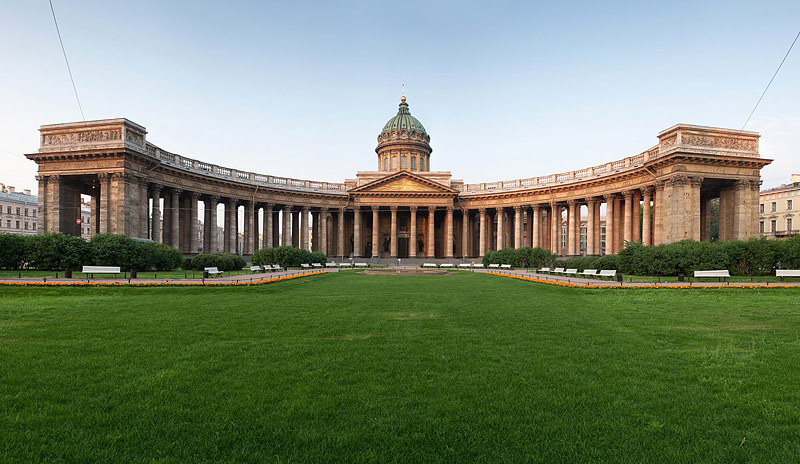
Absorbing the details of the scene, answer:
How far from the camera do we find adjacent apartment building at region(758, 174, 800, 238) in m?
64.6

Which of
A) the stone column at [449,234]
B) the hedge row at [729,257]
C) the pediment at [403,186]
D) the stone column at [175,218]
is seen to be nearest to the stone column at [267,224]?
the pediment at [403,186]

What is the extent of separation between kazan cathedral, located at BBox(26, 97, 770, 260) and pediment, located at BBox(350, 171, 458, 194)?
15cm

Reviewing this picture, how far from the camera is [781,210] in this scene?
6712 cm

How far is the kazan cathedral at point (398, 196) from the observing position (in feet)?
124

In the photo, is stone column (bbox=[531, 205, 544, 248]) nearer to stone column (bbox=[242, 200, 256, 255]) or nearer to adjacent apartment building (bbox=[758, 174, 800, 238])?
adjacent apartment building (bbox=[758, 174, 800, 238])

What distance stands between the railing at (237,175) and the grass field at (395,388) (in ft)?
118

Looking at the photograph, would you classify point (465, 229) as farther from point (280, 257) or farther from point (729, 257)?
point (729, 257)

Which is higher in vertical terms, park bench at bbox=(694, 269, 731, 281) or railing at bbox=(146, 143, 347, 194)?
railing at bbox=(146, 143, 347, 194)

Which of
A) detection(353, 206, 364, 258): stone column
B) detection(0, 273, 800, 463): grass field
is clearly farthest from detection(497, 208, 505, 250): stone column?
detection(0, 273, 800, 463): grass field

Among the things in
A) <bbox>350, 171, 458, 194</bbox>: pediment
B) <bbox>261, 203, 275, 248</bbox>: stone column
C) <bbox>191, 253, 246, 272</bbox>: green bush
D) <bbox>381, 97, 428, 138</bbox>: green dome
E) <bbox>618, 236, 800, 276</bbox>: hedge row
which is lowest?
<bbox>191, 253, 246, 272</bbox>: green bush

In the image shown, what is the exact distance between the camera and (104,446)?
4.18 metres

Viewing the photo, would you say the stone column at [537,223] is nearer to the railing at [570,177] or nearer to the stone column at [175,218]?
the railing at [570,177]

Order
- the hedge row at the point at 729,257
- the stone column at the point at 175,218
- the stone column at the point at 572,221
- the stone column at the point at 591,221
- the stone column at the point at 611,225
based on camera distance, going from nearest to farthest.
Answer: the hedge row at the point at 729,257 → the stone column at the point at 175,218 → the stone column at the point at 611,225 → the stone column at the point at 591,221 → the stone column at the point at 572,221

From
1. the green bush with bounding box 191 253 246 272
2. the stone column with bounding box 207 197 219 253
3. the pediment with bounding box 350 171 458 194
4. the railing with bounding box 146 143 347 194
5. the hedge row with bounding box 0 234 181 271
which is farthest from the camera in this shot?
the pediment with bounding box 350 171 458 194
